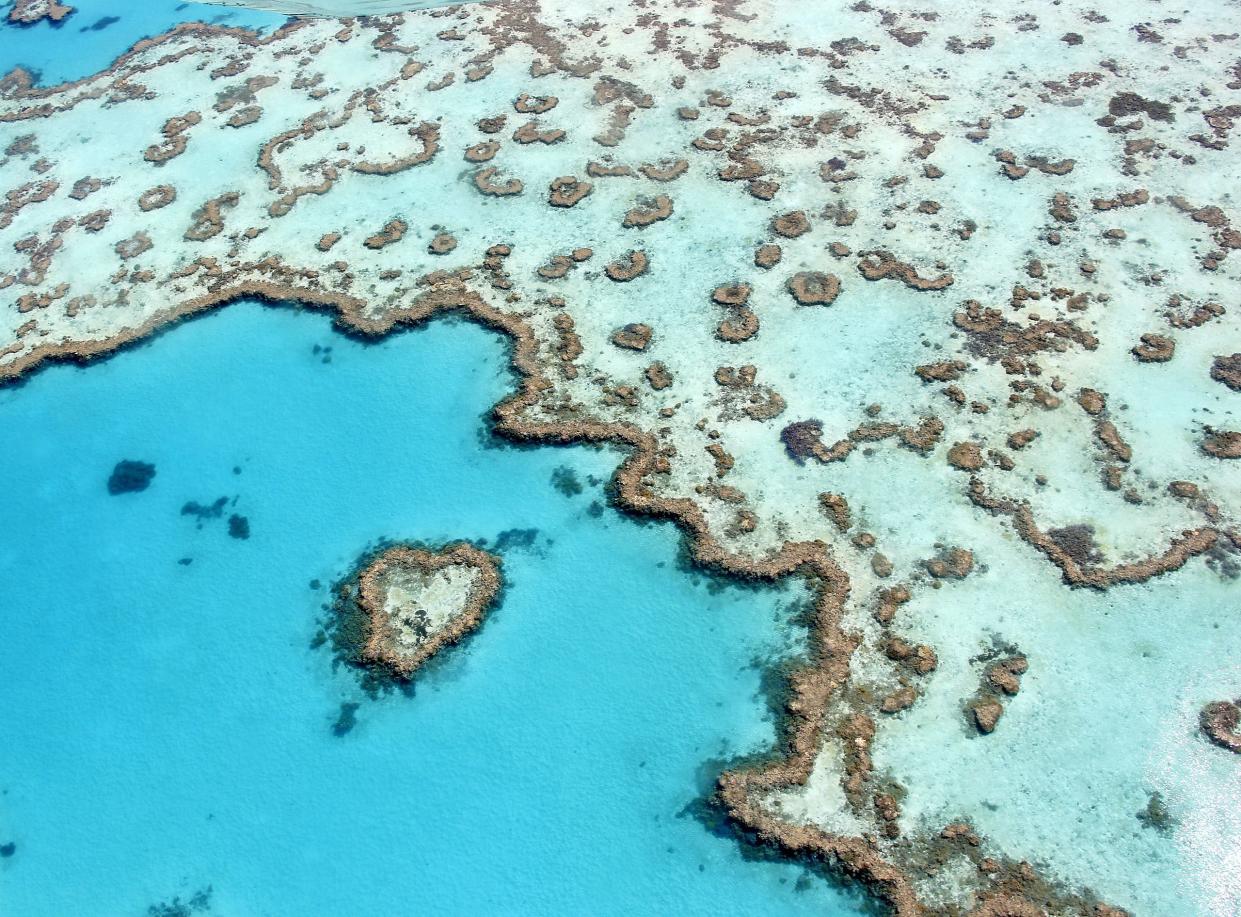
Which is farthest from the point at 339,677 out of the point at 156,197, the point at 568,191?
the point at 156,197

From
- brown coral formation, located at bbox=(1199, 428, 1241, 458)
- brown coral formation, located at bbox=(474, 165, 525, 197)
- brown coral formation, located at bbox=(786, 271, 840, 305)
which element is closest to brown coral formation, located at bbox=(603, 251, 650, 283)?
brown coral formation, located at bbox=(786, 271, 840, 305)

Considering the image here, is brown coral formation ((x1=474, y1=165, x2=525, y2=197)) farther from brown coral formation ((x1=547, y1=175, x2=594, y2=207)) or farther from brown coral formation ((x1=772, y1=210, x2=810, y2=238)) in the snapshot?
brown coral formation ((x1=772, y1=210, x2=810, y2=238))

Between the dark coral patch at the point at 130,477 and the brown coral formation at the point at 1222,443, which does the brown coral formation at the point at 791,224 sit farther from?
the dark coral patch at the point at 130,477

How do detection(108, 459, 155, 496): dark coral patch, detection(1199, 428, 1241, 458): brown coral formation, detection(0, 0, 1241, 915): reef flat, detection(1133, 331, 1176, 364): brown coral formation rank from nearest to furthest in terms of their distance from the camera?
detection(0, 0, 1241, 915): reef flat, detection(1199, 428, 1241, 458): brown coral formation, detection(1133, 331, 1176, 364): brown coral formation, detection(108, 459, 155, 496): dark coral patch

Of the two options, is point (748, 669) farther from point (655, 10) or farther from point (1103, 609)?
point (655, 10)

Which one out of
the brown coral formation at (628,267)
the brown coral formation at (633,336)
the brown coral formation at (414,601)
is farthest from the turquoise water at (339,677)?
the brown coral formation at (628,267)

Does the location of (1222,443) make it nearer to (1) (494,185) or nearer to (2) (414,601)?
(2) (414,601)
